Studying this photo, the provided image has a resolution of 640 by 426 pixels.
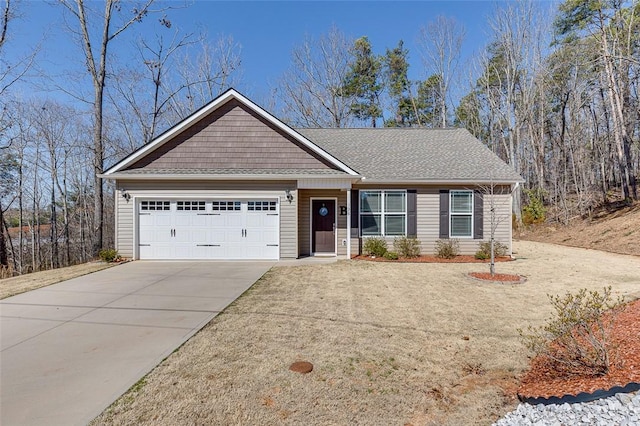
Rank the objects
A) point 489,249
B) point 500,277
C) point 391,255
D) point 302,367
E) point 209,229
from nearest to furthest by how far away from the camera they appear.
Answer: point 302,367, point 500,277, point 209,229, point 391,255, point 489,249

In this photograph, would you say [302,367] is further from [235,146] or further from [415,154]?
[415,154]

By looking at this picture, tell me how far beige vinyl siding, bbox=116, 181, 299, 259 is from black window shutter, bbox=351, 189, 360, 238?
2281 mm

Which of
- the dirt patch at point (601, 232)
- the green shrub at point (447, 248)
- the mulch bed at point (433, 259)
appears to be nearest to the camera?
the mulch bed at point (433, 259)

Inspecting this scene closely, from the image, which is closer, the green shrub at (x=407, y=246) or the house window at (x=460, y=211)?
the green shrub at (x=407, y=246)

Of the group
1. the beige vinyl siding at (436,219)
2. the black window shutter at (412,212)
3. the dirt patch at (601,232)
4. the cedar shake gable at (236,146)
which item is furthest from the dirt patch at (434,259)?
the dirt patch at (601,232)

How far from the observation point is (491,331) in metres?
4.55

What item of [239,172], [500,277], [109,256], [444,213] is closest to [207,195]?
[239,172]

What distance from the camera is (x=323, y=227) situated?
38.6ft

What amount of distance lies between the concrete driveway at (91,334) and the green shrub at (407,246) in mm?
5607

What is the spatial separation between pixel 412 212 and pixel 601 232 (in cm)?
1132

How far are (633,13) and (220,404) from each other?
27.6 meters

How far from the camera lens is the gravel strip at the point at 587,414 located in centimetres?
218

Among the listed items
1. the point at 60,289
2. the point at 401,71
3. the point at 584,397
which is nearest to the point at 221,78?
the point at 401,71

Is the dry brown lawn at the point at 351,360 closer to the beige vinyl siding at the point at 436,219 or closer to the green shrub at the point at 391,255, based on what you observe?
the green shrub at the point at 391,255
